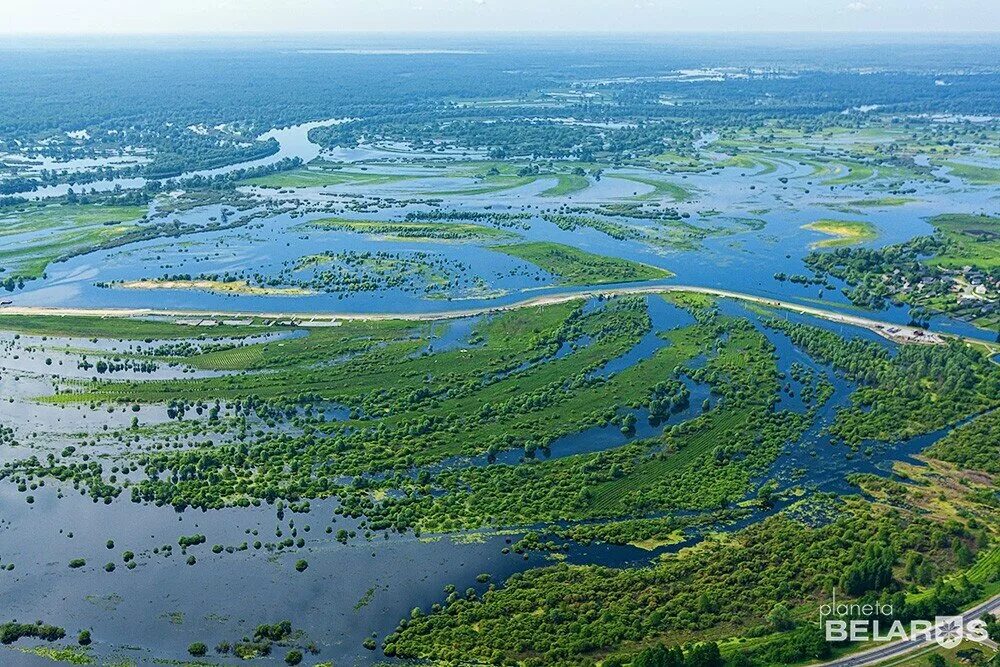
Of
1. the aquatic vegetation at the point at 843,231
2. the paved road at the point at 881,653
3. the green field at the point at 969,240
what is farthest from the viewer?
the aquatic vegetation at the point at 843,231

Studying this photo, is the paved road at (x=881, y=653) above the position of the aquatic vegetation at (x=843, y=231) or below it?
below

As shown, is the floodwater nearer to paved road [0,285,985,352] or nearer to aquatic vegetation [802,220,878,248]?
paved road [0,285,985,352]

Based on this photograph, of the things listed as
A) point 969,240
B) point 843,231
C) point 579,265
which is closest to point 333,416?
point 579,265

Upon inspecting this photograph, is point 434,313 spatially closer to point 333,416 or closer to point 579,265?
point 333,416

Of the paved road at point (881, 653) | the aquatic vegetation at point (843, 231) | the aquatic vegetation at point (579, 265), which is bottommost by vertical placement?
the paved road at point (881, 653)

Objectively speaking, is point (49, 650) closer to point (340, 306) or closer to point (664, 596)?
point (664, 596)

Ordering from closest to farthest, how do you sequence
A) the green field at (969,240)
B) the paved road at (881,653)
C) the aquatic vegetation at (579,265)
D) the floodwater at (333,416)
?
the paved road at (881,653) → the floodwater at (333,416) → the aquatic vegetation at (579,265) → the green field at (969,240)

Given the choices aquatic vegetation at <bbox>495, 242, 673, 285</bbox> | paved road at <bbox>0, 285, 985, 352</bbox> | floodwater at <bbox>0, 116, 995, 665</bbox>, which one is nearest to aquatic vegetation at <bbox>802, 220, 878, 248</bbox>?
floodwater at <bbox>0, 116, 995, 665</bbox>

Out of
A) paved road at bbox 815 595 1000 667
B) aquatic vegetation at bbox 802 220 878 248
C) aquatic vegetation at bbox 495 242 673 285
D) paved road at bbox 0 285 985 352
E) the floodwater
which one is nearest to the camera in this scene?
paved road at bbox 815 595 1000 667

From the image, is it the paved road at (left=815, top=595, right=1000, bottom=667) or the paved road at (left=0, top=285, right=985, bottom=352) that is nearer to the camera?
the paved road at (left=815, top=595, right=1000, bottom=667)

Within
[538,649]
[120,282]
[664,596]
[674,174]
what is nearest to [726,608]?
[664,596]

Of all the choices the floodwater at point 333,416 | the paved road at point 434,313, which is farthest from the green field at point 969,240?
the paved road at point 434,313

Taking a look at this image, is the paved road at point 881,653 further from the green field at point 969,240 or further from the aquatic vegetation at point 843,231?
the aquatic vegetation at point 843,231
